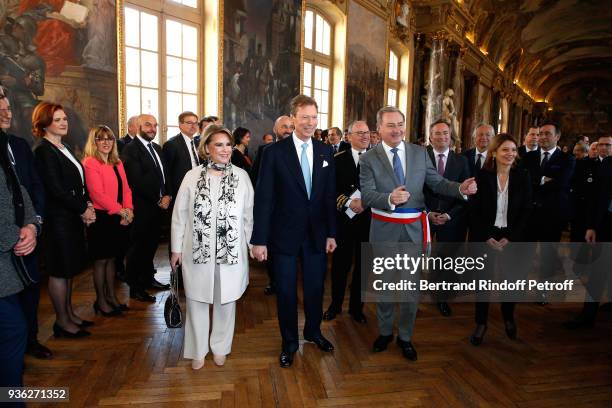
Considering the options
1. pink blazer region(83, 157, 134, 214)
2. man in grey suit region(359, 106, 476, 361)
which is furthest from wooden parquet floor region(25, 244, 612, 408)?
pink blazer region(83, 157, 134, 214)

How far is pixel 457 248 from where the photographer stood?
4.86m

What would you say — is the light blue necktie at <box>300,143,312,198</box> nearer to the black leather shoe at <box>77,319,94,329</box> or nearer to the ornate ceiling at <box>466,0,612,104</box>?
the black leather shoe at <box>77,319,94,329</box>

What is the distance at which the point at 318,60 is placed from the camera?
11.1 m

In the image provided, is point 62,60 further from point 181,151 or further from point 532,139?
point 532,139

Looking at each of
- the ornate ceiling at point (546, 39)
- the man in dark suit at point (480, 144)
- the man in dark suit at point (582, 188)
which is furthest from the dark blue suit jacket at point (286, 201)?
the ornate ceiling at point (546, 39)

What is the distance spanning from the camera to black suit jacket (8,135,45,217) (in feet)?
9.45

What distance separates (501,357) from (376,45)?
36.7 ft

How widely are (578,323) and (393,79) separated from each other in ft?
39.5

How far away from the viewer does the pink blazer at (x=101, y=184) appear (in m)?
4.02

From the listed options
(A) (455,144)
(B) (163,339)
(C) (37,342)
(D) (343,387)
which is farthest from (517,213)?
(A) (455,144)

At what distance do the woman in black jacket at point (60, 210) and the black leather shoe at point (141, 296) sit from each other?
0.93 m

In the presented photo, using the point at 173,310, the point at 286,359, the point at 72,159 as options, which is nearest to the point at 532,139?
the point at 286,359

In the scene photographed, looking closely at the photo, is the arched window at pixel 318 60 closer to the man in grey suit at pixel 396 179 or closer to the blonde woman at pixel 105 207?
the blonde woman at pixel 105 207

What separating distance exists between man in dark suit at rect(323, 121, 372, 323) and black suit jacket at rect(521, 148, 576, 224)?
2.19m
